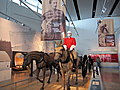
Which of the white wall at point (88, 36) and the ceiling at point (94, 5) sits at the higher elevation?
the ceiling at point (94, 5)

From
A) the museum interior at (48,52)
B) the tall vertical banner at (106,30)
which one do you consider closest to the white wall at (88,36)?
the museum interior at (48,52)

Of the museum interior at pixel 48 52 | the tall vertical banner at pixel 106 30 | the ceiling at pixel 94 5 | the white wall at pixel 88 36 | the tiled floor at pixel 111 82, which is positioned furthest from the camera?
the white wall at pixel 88 36

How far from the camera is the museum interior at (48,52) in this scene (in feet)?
16.9

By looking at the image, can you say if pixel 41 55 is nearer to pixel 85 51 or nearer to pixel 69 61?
pixel 69 61

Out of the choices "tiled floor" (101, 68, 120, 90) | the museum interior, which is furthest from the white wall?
"tiled floor" (101, 68, 120, 90)

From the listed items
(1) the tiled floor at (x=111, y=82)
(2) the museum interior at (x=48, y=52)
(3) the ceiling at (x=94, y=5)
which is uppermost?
(3) the ceiling at (x=94, y=5)

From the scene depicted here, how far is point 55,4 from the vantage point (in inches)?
282

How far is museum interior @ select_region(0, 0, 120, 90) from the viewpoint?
16.9ft

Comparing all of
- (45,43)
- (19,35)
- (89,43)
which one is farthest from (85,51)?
(19,35)

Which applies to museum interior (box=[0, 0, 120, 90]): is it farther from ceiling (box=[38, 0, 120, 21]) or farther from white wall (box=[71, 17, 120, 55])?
white wall (box=[71, 17, 120, 55])

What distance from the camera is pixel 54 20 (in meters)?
7.06

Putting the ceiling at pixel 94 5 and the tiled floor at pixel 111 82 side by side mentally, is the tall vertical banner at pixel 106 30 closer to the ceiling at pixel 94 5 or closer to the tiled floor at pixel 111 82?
the ceiling at pixel 94 5

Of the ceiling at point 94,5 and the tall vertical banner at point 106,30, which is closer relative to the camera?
the tall vertical banner at point 106,30

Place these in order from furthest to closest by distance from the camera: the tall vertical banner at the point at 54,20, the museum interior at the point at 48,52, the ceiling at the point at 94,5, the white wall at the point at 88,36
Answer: the white wall at the point at 88,36 → the ceiling at the point at 94,5 → the tall vertical banner at the point at 54,20 → the museum interior at the point at 48,52
